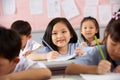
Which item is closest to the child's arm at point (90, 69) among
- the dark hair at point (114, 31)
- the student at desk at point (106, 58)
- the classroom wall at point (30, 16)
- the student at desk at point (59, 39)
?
the student at desk at point (106, 58)

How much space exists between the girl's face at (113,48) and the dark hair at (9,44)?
42 centimetres

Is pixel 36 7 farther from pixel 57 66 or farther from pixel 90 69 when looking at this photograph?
pixel 90 69

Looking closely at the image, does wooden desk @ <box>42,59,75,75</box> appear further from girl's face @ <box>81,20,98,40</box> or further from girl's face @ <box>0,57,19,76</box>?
girl's face @ <box>81,20,98,40</box>

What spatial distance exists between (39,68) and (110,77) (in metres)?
0.28

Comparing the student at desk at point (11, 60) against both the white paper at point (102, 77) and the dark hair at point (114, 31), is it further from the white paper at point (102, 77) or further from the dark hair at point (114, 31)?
the dark hair at point (114, 31)

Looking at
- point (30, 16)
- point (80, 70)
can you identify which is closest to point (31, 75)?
point (80, 70)

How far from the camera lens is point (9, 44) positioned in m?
0.87

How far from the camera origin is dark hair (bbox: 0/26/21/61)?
2.81 ft

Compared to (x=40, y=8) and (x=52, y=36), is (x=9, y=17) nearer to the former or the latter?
(x=40, y=8)

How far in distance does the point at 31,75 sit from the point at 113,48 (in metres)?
0.40

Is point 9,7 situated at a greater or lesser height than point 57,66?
greater

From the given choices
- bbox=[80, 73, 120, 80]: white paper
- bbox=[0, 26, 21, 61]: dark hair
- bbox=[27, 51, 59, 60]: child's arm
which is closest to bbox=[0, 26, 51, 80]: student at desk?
bbox=[0, 26, 21, 61]: dark hair

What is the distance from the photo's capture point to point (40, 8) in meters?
3.10

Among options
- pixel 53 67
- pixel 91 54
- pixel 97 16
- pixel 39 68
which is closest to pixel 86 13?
pixel 97 16
